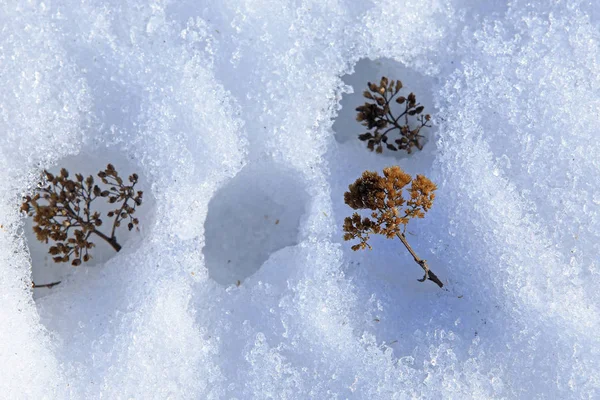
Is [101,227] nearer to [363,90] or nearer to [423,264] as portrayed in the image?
[363,90]

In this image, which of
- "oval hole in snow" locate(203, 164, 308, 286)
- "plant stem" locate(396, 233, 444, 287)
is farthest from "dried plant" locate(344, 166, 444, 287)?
"oval hole in snow" locate(203, 164, 308, 286)

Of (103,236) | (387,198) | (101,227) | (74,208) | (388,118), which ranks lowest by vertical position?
(101,227)

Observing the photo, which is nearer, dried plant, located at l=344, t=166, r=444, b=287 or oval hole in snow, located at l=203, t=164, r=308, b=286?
dried plant, located at l=344, t=166, r=444, b=287

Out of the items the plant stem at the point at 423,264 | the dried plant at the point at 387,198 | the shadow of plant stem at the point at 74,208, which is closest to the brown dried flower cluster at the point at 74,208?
the shadow of plant stem at the point at 74,208

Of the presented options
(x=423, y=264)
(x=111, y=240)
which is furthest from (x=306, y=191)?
(x=111, y=240)

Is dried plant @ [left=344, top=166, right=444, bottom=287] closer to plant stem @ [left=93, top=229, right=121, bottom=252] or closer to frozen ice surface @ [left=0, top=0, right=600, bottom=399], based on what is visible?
frozen ice surface @ [left=0, top=0, right=600, bottom=399]
